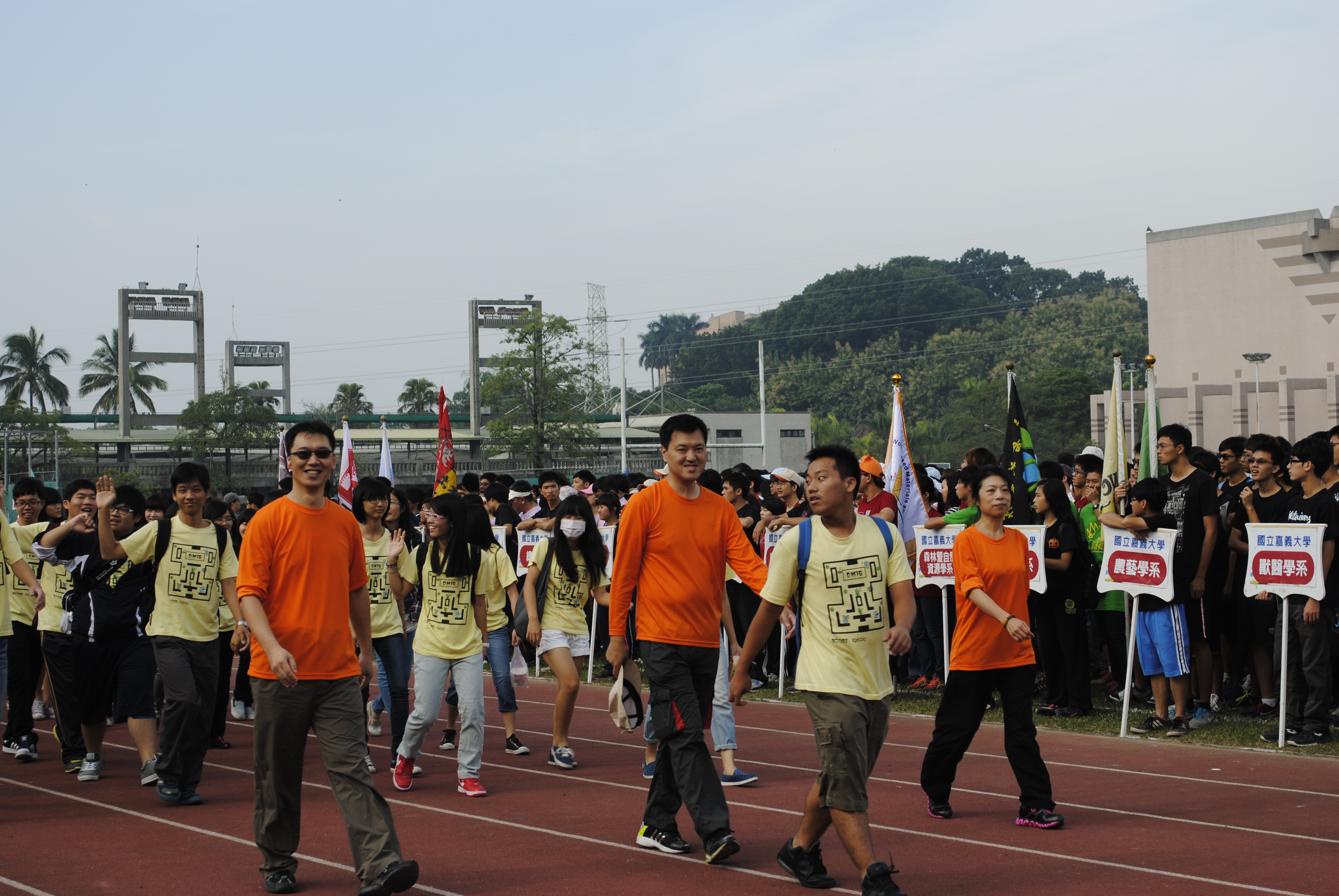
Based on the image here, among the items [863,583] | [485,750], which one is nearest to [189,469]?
[485,750]

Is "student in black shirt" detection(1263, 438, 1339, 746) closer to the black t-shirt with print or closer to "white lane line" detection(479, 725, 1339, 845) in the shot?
the black t-shirt with print

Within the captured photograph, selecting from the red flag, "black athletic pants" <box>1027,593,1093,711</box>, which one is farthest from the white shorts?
the red flag

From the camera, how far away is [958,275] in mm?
127062

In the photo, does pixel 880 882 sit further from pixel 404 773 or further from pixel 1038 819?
pixel 404 773

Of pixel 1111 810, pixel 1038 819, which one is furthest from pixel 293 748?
pixel 1111 810

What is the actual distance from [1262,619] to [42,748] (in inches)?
380

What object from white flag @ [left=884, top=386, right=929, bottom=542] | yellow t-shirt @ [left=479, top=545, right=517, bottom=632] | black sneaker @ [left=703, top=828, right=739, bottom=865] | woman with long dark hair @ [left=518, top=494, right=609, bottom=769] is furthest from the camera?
white flag @ [left=884, top=386, right=929, bottom=542]

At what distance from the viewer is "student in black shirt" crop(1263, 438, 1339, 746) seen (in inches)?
365

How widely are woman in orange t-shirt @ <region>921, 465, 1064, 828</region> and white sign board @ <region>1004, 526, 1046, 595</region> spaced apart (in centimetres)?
334

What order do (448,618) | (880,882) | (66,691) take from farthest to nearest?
(66,691)
(448,618)
(880,882)

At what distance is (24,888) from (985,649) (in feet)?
16.7

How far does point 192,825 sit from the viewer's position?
745 cm

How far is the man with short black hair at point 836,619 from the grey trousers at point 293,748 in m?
1.73

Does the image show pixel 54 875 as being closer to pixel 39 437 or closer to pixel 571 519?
pixel 571 519
